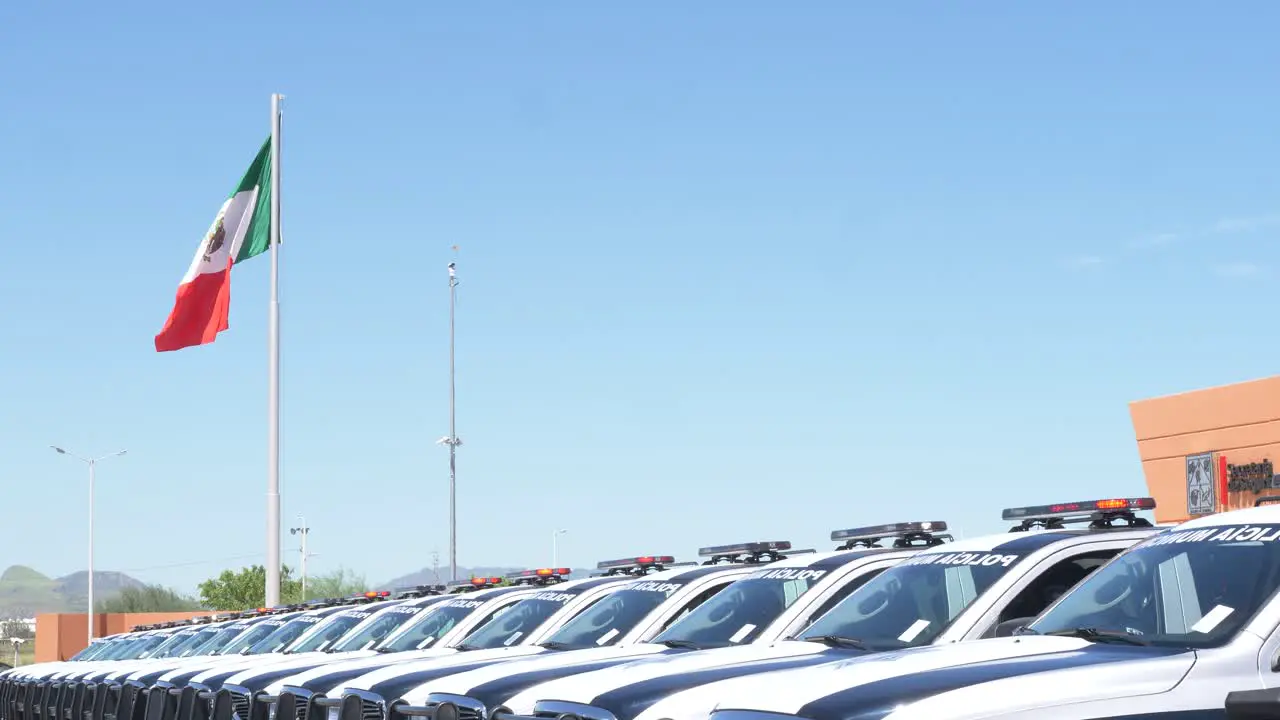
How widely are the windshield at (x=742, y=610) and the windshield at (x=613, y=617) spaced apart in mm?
1168

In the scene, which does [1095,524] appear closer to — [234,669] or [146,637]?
[234,669]

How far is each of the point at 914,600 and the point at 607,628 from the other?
3.87m

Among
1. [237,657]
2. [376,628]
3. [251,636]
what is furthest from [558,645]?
[251,636]

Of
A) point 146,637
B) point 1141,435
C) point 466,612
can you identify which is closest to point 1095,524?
point 466,612

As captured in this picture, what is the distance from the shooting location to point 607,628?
39.2ft

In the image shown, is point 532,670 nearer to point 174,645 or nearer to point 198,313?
point 174,645

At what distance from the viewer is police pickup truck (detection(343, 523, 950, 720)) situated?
9.58 metres

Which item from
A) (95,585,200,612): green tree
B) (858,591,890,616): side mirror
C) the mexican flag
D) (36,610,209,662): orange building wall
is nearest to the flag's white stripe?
the mexican flag

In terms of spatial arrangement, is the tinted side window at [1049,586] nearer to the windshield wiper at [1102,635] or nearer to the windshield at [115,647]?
the windshield wiper at [1102,635]

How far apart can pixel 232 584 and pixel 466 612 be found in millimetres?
82084

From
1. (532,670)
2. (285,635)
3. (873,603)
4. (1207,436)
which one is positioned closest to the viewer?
(873,603)

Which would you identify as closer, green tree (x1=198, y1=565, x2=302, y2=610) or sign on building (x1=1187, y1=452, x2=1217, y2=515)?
sign on building (x1=1187, y1=452, x2=1217, y2=515)

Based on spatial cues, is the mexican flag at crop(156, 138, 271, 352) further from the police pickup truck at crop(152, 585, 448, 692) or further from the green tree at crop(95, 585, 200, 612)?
the green tree at crop(95, 585, 200, 612)

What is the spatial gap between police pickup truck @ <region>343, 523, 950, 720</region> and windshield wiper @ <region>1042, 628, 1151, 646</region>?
350 cm
